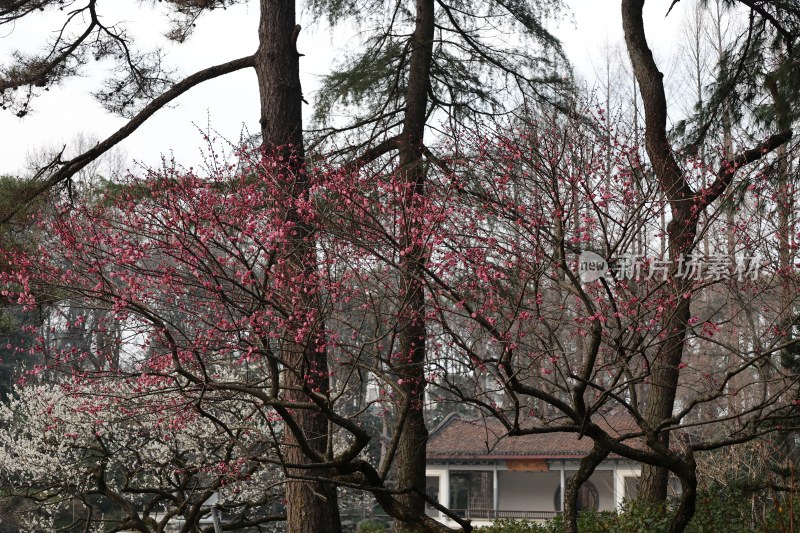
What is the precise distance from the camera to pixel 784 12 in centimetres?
873

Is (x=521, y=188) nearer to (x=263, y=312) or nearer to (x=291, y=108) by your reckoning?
(x=291, y=108)

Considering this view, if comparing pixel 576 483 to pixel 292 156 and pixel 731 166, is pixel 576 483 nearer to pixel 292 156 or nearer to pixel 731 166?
pixel 731 166

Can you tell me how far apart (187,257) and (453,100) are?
18.0ft

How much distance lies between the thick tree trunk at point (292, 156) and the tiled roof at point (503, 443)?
1434cm

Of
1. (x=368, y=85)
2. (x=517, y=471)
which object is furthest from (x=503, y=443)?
(x=368, y=85)

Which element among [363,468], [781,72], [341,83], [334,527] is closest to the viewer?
[363,468]

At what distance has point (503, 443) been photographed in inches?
929

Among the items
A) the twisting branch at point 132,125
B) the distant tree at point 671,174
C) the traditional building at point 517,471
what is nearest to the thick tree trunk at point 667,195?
the distant tree at point 671,174

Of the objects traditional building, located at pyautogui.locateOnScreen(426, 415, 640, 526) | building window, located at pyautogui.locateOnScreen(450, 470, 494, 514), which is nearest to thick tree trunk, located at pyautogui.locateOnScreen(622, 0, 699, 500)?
traditional building, located at pyautogui.locateOnScreen(426, 415, 640, 526)

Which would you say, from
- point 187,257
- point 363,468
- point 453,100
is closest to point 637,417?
point 363,468

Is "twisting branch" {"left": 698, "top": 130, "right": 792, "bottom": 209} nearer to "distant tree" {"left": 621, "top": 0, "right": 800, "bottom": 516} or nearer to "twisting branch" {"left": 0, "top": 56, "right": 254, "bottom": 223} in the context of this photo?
"distant tree" {"left": 621, "top": 0, "right": 800, "bottom": 516}

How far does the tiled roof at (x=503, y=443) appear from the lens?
21922 mm

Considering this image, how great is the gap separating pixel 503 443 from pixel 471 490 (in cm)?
291

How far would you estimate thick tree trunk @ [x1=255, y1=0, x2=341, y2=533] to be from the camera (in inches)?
262
